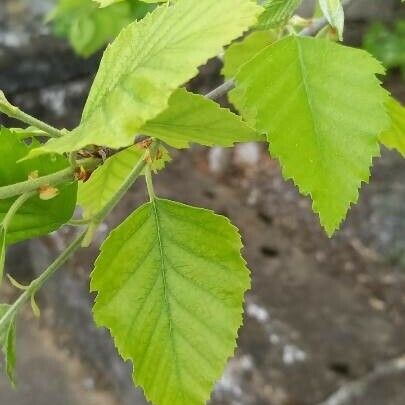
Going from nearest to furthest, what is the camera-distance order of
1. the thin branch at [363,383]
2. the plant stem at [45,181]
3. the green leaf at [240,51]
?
the plant stem at [45,181] → the green leaf at [240,51] → the thin branch at [363,383]

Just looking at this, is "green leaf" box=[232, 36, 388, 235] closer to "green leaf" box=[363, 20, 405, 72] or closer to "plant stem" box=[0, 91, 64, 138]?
"plant stem" box=[0, 91, 64, 138]

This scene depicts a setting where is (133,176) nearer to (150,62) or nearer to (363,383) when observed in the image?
(150,62)

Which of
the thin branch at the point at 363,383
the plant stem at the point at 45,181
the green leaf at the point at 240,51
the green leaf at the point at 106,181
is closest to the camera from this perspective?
the plant stem at the point at 45,181

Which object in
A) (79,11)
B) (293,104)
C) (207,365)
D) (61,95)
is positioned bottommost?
(61,95)

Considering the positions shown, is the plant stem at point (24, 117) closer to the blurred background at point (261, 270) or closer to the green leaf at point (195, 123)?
the green leaf at point (195, 123)

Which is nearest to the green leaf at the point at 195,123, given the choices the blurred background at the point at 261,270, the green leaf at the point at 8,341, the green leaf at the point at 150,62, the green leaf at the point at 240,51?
the green leaf at the point at 150,62

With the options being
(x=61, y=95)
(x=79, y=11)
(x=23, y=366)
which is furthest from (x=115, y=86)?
(x=61, y=95)

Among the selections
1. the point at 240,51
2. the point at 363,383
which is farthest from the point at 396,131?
the point at 363,383

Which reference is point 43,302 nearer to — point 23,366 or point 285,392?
point 23,366
